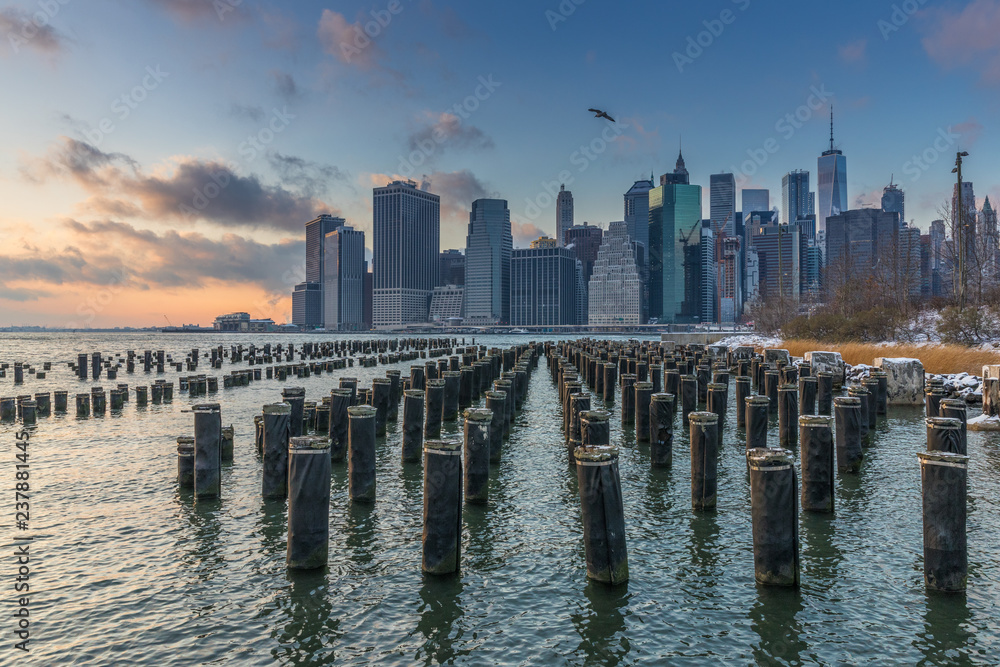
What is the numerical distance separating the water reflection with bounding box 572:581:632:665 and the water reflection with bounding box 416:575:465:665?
4.84ft

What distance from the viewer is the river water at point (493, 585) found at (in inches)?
264

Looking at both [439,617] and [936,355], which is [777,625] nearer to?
[439,617]

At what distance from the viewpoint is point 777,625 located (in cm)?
709

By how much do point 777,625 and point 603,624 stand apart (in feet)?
6.76

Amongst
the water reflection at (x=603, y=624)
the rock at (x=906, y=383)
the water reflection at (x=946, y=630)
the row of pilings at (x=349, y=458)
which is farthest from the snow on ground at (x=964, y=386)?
the water reflection at (x=603, y=624)

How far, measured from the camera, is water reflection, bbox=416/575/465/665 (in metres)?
6.64

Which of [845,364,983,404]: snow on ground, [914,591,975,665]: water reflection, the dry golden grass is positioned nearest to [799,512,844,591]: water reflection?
[914,591,975,665]: water reflection

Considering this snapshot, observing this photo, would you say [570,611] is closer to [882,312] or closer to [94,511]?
[94,511]

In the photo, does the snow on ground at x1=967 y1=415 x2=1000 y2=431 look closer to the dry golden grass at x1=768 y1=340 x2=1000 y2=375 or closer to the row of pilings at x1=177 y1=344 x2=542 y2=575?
the dry golden grass at x1=768 y1=340 x2=1000 y2=375

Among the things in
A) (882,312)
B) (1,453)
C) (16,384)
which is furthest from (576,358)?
(16,384)

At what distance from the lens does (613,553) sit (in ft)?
26.4

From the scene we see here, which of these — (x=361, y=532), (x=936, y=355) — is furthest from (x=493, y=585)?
(x=936, y=355)

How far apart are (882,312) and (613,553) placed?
47.1 metres

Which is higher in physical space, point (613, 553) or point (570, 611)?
point (613, 553)
